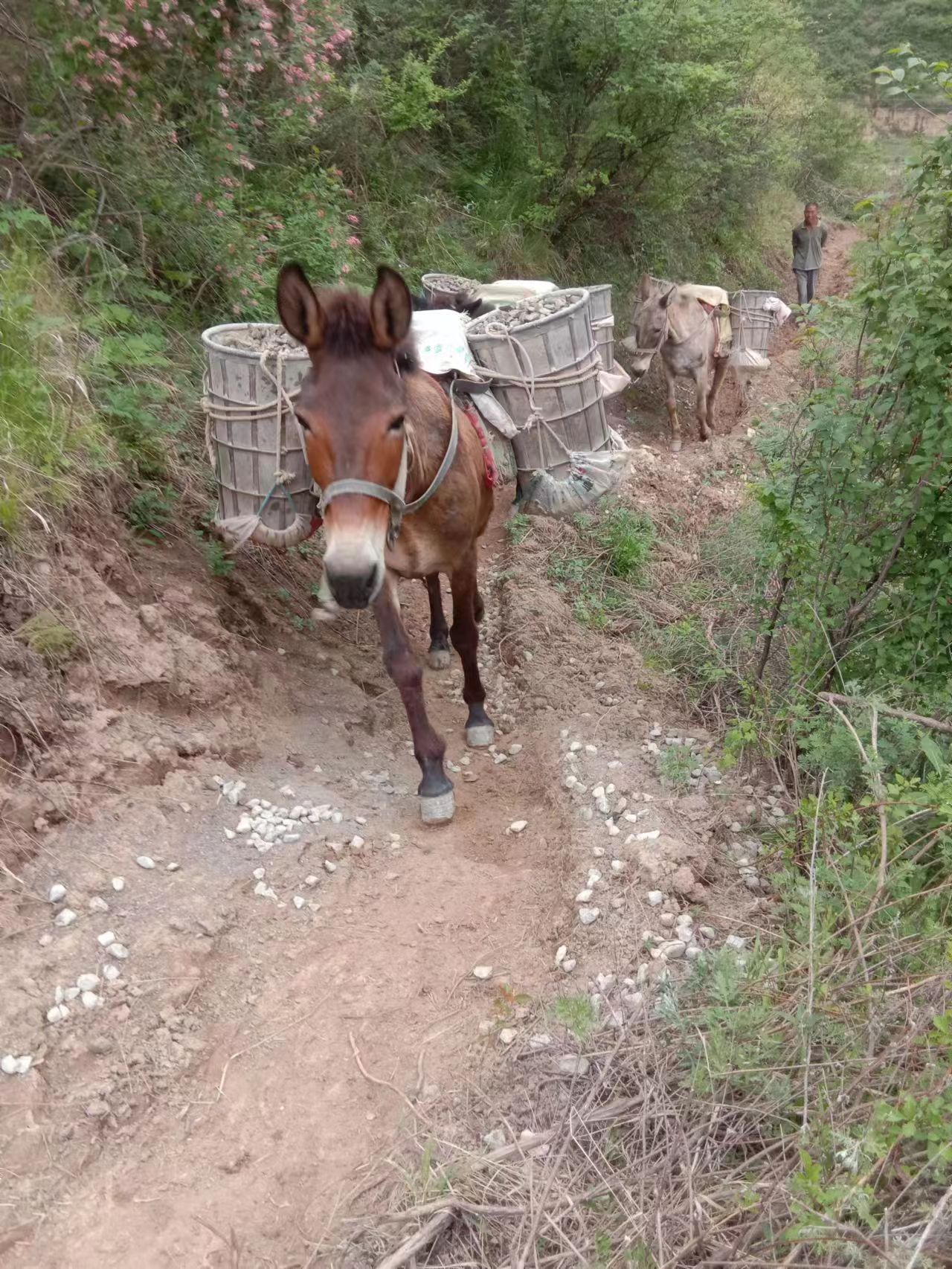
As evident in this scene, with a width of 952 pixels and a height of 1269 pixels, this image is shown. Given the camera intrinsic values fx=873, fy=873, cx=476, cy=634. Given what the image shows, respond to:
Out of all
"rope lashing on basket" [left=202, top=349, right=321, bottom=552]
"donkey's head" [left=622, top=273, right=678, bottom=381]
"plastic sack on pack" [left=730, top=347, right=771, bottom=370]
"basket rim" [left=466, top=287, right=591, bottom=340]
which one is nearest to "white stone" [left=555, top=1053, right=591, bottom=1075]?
"rope lashing on basket" [left=202, top=349, right=321, bottom=552]

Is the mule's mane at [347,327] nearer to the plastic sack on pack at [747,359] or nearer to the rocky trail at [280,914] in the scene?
the rocky trail at [280,914]

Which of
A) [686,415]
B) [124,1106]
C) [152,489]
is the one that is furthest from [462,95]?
[124,1106]

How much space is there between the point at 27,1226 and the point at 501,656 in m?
3.63

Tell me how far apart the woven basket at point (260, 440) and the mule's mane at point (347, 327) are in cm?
97

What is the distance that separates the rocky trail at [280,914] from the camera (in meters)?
2.51

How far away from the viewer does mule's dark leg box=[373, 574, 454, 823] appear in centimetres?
391

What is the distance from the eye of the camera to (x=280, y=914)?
3385mm

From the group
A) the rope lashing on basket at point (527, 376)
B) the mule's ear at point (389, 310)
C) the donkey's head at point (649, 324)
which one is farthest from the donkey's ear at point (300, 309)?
the donkey's head at point (649, 324)

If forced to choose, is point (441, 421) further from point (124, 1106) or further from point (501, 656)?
point (124, 1106)

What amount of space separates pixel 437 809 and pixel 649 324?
7.56 meters

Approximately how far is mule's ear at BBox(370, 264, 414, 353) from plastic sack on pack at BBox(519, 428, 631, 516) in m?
1.92

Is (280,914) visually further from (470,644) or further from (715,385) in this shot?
(715,385)

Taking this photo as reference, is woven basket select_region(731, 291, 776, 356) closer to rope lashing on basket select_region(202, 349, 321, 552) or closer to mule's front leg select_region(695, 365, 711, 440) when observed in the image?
mule's front leg select_region(695, 365, 711, 440)

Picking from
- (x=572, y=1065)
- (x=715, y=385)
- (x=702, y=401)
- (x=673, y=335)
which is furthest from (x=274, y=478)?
(x=715, y=385)
